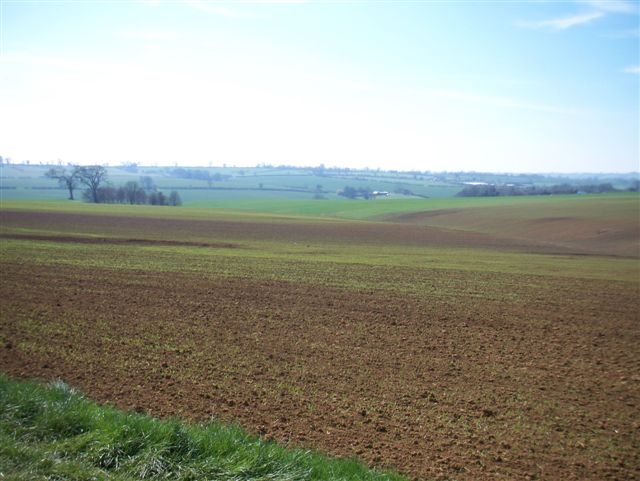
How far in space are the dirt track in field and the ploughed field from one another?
0.14 feet

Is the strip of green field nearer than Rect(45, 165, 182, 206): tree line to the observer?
Yes

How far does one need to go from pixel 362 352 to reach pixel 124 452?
7469 millimetres

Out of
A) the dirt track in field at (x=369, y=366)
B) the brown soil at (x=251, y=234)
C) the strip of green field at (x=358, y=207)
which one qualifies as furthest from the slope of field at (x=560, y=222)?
the dirt track in field at (x=369, y=366)

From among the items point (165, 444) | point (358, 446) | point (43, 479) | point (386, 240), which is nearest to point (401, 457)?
point (358, 446)

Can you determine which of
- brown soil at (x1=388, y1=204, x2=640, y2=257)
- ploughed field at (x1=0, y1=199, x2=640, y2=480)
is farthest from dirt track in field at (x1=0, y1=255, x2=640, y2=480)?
brown soil at (x1=388, y1=204, x2=640, y2=257)

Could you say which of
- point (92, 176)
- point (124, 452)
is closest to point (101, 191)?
point (92, 176)

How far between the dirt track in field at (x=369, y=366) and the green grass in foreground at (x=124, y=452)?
1560mm

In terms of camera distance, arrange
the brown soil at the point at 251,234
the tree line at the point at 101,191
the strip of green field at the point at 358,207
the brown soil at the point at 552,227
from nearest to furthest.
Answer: the brown soil at the point at 251,234 → the brown soil at the point at 552,227 → the strip of green field at the point at 358,207 → the tree line at the point at 101,191

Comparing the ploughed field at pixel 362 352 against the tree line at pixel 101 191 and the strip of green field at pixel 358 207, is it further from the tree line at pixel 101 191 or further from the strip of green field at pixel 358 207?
the tree line at pixel 101 191

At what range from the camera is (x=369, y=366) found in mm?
11492

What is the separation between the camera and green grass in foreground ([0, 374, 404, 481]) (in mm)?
5199

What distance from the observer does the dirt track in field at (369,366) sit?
805 cm

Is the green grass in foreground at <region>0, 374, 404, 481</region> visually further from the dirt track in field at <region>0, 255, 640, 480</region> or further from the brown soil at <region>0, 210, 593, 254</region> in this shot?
the brown soil at <region>0, 210, 593, 254</region>

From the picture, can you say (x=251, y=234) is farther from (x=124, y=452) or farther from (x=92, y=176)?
(x=92, y=176)
